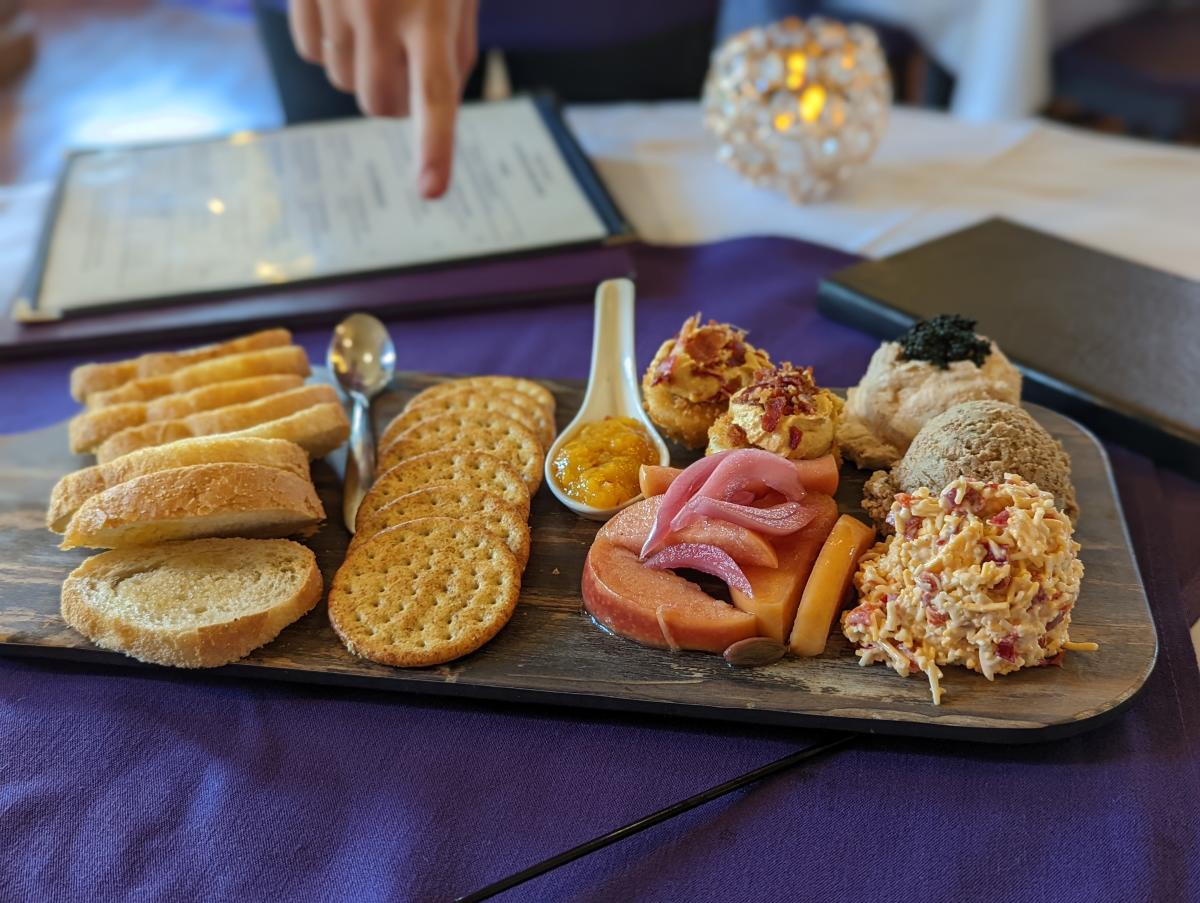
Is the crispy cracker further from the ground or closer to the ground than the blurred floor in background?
further from the ground

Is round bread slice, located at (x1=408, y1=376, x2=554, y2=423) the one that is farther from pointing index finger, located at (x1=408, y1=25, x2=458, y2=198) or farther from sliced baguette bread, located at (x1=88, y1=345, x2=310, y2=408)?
pointing index finger, located at (x1=408, y1=25, x2=458, y2=198)

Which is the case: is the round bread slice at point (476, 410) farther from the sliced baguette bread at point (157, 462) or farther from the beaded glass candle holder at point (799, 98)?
the beaded glass candle holder at point (799, 98)

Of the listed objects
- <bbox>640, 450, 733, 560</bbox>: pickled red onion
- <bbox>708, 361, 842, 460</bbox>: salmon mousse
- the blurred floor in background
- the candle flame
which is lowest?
the blurred floor in background

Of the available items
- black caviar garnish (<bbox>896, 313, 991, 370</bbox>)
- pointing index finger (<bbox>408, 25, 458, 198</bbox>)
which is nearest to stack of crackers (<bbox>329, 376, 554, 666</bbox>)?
pointing index finger (<bbox>408, 25, 458, 198</bbox>)

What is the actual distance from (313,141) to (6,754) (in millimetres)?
2087

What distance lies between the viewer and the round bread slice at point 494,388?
74.0 inches

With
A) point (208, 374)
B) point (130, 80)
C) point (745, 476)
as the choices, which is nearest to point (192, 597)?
point (208, 374)

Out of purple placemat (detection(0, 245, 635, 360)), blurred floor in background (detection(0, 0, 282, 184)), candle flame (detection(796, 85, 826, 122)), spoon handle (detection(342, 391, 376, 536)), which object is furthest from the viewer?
blurred floor in background (detection(0, 0, 282, 184))

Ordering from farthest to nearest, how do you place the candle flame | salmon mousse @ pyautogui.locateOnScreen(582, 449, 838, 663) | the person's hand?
the candle flame
the person's hand
salmon mousse @ pyautogui.locateOnScreen(582, 449, 838, 663)

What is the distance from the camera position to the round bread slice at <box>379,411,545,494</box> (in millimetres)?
1731

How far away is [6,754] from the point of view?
4.41 feet

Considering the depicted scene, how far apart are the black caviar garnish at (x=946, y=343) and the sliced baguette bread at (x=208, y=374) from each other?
1.14m

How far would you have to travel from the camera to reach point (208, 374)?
6.33 feet

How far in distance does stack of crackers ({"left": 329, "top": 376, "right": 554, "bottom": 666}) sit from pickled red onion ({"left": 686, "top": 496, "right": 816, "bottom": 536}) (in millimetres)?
275
